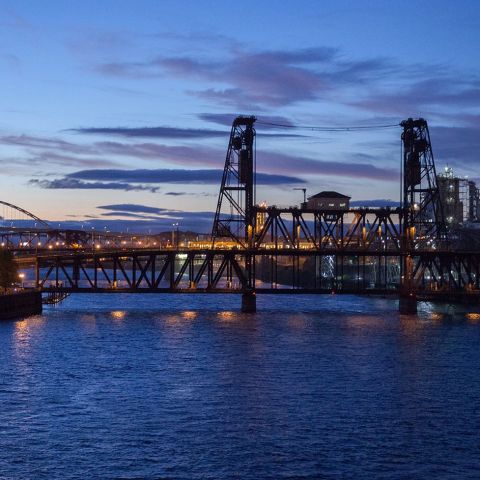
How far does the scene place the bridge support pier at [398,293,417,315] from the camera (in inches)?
A: 4847

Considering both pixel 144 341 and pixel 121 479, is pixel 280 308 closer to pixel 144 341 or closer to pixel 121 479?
pixel 144 341

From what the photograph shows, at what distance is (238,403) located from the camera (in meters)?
58.8

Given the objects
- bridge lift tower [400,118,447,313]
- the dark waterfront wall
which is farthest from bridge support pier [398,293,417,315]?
the dark waterfront wall

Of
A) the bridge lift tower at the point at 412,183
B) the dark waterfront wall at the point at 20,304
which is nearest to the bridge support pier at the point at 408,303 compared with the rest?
the bridge lift tower at the point at 412,183

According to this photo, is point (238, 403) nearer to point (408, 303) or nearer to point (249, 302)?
point (249, 302)

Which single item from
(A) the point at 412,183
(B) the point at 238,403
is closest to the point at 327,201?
(A) the point at 412,183

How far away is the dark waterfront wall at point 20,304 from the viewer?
364 ft

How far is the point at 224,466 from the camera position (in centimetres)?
4497

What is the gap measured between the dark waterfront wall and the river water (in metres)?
8.80

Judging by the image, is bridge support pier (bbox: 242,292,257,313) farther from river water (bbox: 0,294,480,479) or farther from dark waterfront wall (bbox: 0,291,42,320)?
dark waterfront wall (bbox: 0,291,42,320)

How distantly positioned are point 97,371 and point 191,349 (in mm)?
14225

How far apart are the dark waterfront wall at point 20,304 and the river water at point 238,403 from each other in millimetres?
8801

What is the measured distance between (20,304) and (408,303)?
4753 centimetres

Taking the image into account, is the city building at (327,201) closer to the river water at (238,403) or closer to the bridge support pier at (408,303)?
the bridge support pier at (408,303)
